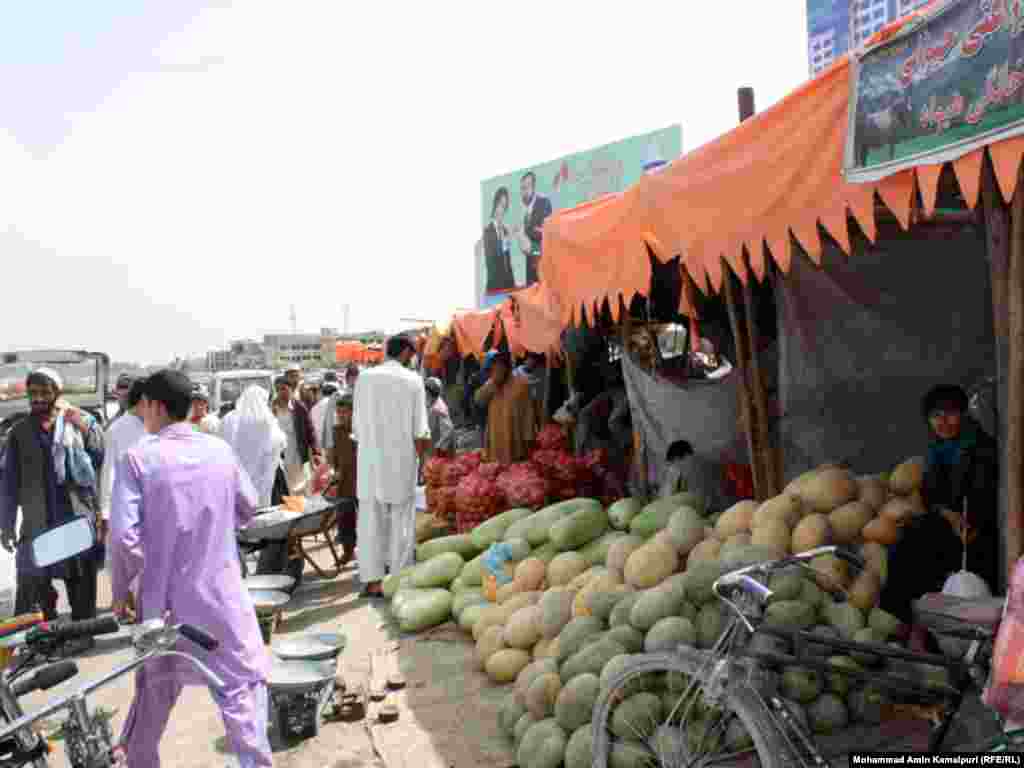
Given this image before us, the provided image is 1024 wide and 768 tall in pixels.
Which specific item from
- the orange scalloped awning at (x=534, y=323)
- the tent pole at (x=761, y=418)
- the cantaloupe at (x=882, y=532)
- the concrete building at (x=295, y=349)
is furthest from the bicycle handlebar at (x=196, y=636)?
the concrete building at (x=295, y=349)

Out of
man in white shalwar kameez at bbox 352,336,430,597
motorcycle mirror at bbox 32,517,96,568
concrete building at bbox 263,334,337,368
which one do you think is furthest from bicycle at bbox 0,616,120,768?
concrete building at bbox 263,334,337,368

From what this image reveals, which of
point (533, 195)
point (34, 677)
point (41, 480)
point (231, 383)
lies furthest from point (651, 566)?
point (533, 195)

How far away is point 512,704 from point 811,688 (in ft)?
4.82

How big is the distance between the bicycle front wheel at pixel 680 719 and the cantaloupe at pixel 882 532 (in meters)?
1.35

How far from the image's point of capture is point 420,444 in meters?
6.44

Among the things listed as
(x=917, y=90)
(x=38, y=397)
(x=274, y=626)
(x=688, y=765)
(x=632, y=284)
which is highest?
(x=917, y=90)

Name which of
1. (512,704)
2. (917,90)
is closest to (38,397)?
(512,704)

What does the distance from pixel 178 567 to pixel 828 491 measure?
9.74 feet

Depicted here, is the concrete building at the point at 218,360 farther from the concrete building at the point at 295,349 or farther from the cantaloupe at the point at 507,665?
the cantaloupe at the point at 507,665

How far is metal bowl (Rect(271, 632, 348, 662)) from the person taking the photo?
4152 millimetres

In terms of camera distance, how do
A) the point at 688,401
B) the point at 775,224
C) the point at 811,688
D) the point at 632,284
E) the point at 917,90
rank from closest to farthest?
the point at 917,90
the point at 811,688
the point at 775,224
the point at 632,284
the point at 688,401

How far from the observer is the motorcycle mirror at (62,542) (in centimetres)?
248

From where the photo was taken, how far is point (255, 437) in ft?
23.5

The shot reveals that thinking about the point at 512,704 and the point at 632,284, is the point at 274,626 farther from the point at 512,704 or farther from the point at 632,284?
the point at 632,284
